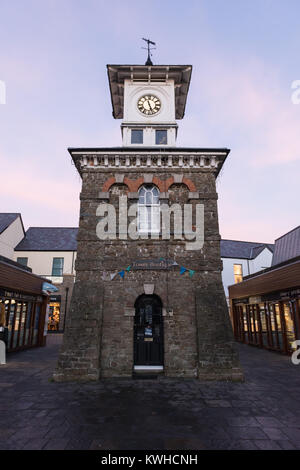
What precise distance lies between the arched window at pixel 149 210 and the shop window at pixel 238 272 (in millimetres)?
21594

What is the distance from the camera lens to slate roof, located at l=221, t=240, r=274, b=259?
98.8 feet

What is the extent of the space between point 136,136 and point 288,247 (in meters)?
14.3

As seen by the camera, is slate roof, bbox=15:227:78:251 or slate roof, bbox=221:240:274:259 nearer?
slate roof, bbox=15:227:78:251

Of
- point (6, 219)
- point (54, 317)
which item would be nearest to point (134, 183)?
point (54, 317)

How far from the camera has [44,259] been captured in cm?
2870

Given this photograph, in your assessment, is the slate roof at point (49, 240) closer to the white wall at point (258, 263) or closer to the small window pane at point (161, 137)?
the small window pane at point (161, 137)

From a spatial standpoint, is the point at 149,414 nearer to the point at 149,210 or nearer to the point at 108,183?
the point at 149,210

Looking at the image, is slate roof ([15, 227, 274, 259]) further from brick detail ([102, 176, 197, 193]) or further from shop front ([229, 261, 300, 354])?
brick detail ([102, 176, 197, 193])

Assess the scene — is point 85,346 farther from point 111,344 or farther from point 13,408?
point 13,408

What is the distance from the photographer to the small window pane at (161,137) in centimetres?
1285

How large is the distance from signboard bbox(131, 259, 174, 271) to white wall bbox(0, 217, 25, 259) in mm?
20946

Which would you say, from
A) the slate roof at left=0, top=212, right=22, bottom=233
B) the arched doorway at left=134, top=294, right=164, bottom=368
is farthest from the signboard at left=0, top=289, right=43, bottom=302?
the slate roof at left=0, top=212, right=22, bottom=233

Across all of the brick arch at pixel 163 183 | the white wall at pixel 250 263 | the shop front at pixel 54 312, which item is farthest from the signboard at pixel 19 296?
the white wall at pixel 250 263
